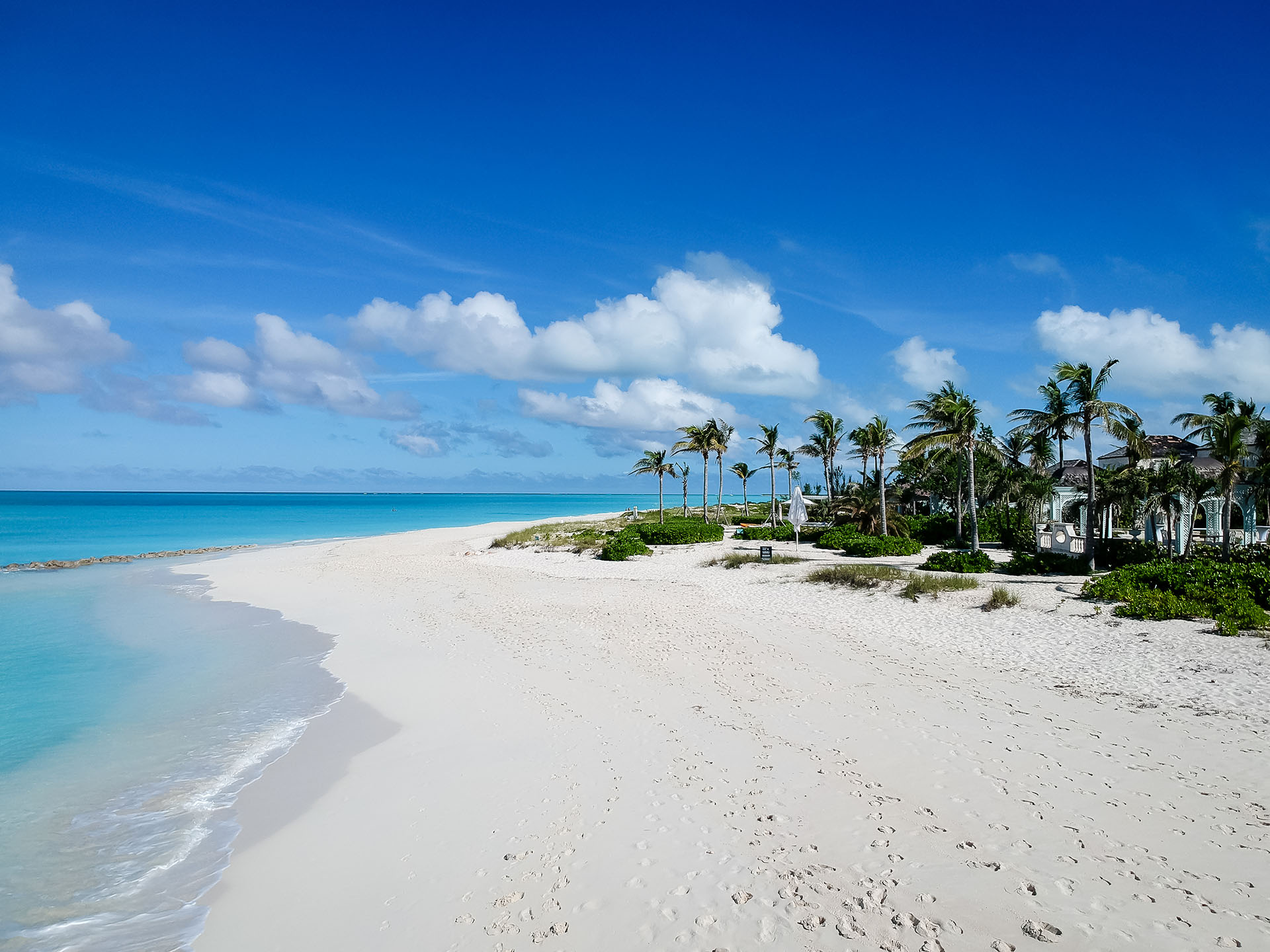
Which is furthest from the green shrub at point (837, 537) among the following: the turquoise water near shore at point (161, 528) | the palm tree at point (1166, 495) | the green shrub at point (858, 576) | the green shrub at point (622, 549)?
the turquoise water near shore at point (161, 528)

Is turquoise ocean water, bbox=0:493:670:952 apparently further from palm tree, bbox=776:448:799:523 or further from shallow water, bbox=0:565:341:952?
palm tree, bbox=776:448:799:523

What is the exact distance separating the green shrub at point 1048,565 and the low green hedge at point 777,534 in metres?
11.7

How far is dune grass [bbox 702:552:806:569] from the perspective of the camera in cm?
2475

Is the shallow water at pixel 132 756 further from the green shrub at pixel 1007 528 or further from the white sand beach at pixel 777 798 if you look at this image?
the green shrub at pixel 1007 528

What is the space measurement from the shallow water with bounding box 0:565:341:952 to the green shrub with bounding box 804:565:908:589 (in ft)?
44.1

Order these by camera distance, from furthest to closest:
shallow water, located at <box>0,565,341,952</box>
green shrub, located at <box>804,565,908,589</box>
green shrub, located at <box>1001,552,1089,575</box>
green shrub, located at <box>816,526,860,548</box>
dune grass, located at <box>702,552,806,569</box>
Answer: green shrub, located at <box>816,526,860,548</box>, dune grass, located at <box>702,552,806,569</box>, green shrub, located at <box>1001,552,1089,575</box>, green shrub, located at <box>804,565,908,589</box>, shallow water, located at <box>0,565,341,952</box>

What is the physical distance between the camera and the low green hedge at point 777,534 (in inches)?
1371

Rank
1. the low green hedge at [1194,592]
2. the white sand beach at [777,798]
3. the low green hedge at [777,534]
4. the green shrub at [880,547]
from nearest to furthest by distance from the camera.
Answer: the white sand beach at [777,798] < the low green hedge at [1194,592] < the green shrub at [880,547] < the low green hedge at [777,534]

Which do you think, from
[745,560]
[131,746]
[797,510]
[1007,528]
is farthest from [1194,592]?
[131,746]

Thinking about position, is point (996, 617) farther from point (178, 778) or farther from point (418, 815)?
point (178, 778)

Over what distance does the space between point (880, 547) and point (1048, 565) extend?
6867mm

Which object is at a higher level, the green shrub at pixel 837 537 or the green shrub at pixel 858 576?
the green shrub at pixel 837 537

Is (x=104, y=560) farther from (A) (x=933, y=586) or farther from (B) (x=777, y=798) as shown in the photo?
(B) (x=777, y=798)

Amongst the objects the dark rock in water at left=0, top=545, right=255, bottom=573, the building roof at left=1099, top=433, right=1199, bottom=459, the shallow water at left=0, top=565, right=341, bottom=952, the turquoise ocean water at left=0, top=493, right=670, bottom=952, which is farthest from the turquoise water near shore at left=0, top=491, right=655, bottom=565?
the building roof at left=1099, top=433, right=1199, bottom=459
